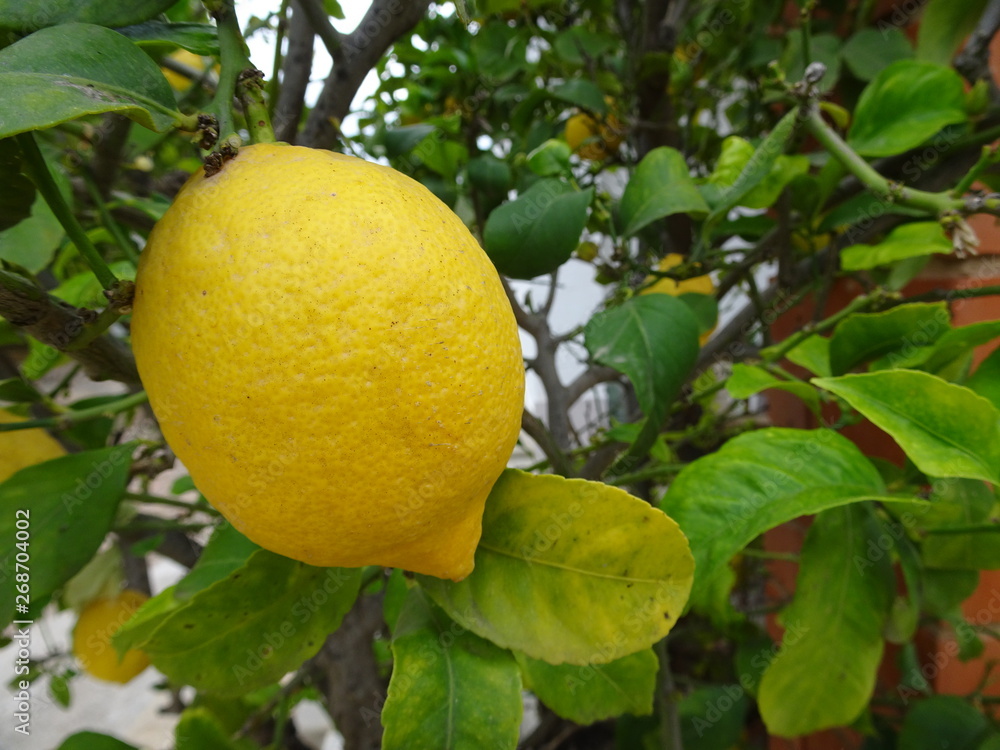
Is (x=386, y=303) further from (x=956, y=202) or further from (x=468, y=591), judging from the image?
(x=956, y=202)

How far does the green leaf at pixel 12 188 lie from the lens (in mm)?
285

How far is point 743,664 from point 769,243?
54 cm

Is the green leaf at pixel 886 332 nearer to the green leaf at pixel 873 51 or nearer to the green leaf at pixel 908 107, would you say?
the green leaf at pixel 908 107

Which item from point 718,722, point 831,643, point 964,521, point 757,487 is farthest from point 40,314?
point 718,722

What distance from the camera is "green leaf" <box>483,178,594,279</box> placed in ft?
1.41

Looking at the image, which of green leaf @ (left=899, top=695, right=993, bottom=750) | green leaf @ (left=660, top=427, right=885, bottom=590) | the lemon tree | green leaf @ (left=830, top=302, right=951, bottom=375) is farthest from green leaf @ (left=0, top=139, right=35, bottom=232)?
green leaf @ (left=899, top=695, right=993, bottom=750)

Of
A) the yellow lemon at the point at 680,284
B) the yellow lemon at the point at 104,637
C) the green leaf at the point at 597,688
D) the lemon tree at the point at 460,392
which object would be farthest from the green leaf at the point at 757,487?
the yellow lemon at the point at 104,637

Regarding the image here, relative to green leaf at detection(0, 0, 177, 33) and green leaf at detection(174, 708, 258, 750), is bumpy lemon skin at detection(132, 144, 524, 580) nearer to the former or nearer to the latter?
green leaf at detection(0, 0, 177, 33)

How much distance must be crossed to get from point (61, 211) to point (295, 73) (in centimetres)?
36

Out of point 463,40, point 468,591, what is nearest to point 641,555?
point 468,591

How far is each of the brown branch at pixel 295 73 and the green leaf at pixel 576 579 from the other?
1.40 feet

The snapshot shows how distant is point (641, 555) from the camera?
302mm

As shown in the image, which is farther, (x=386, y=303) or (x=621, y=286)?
(x=621, y=286)

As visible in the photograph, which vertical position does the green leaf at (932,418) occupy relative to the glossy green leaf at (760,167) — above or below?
below
